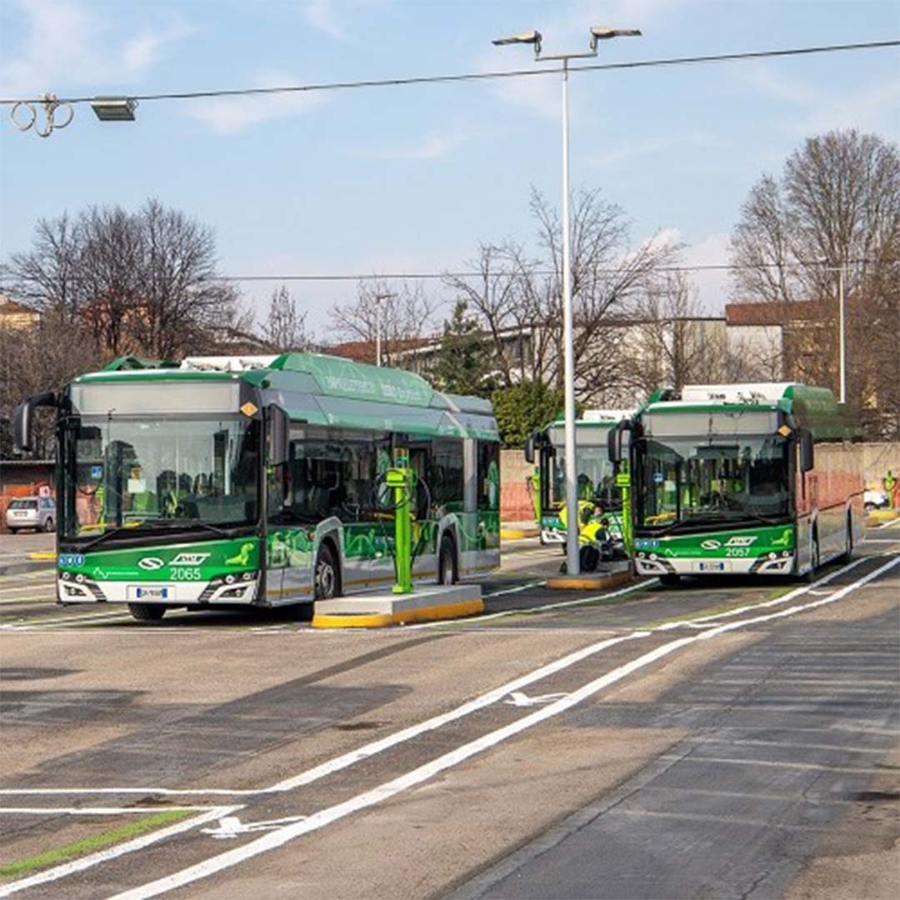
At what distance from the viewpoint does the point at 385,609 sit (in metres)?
23.5

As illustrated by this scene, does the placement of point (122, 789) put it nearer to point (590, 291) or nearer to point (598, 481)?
point (598, 481)

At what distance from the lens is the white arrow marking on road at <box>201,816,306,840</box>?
10227 mm

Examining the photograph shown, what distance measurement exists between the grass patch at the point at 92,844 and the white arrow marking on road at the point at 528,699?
5.03 metres

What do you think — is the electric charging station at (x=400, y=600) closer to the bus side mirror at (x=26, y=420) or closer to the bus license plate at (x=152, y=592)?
the bus license plate at (x=152, y=592)

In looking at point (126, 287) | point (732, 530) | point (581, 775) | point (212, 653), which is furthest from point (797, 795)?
point (126, 287)

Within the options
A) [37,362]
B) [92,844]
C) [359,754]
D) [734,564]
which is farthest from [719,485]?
[37,362]

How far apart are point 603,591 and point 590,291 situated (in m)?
48.2

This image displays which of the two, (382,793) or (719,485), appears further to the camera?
(719,485)

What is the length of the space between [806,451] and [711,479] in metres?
1.64

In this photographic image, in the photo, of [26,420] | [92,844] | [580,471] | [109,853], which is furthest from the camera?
[580,471]

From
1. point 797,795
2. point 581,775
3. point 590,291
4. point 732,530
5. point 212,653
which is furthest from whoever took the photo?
point 590,291

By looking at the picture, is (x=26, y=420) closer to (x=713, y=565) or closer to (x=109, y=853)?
(x=713, y=565)

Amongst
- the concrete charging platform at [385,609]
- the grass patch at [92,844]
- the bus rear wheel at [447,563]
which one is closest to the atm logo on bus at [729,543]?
the bus rear wheel at [447,563]

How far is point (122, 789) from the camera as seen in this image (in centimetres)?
1187
